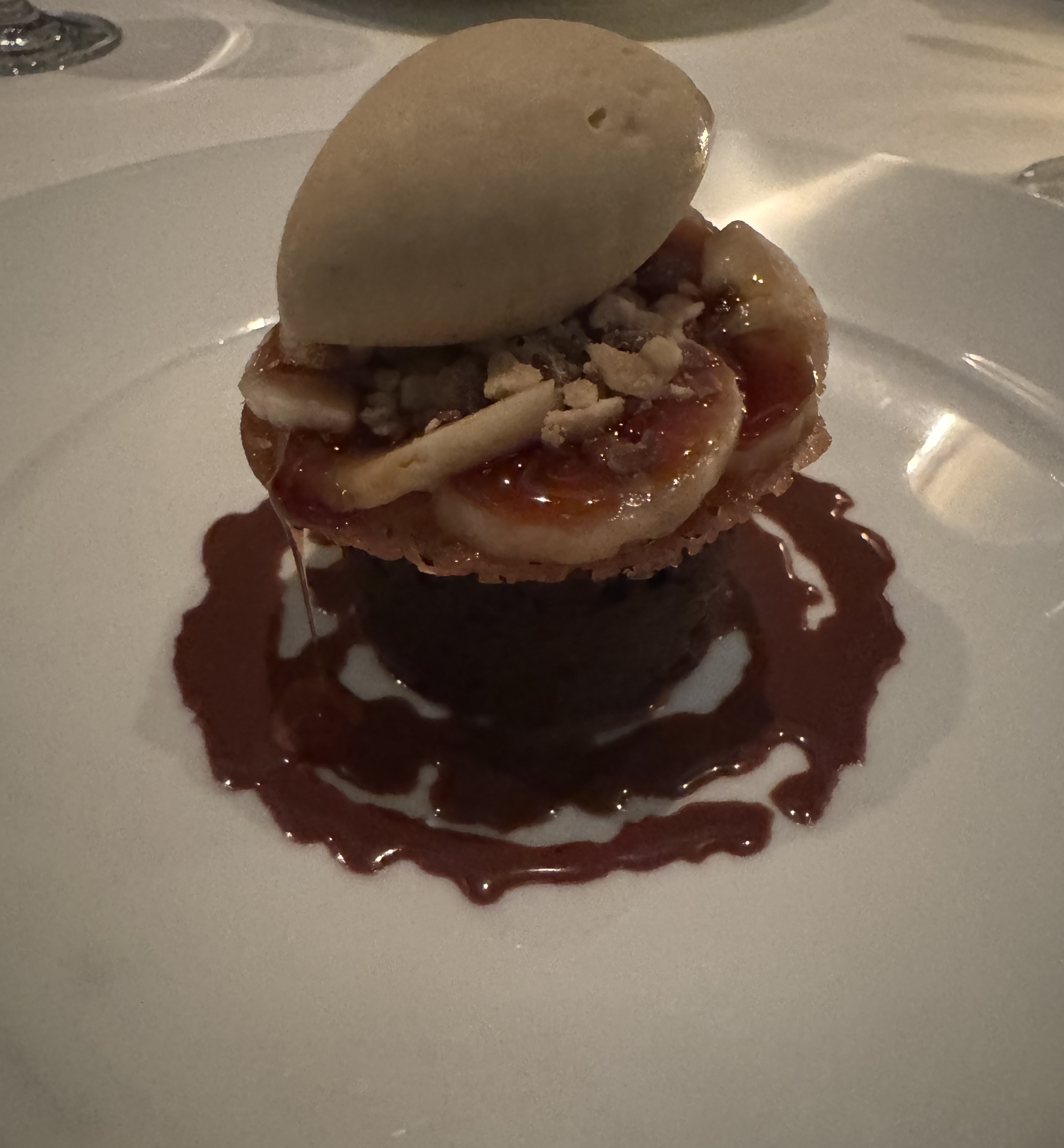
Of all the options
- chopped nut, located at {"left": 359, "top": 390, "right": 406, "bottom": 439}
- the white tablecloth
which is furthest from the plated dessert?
the white tablecloth

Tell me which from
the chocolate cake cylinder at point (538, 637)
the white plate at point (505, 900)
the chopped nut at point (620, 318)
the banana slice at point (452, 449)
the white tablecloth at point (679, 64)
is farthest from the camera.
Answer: the white tablecloth at point (679, 64)

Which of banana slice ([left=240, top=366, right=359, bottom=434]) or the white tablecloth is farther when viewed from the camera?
the white tablecloth

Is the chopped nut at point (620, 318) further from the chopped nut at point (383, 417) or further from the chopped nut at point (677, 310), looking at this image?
the chopped nut at point (383, 417)

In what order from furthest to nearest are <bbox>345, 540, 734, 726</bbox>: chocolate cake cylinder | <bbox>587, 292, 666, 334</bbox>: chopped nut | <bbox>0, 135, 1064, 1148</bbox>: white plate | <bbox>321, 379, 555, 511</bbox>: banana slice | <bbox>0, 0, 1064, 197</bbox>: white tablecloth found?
<bbox>0, 0, 1064, 197</bbox>: white tablecloth → <bbox>345, 540, 734, 726</bbox>: chocolate cake cylinder → <bbox>587, 292, 666, 334</bbox>: chopped nut → <bbox>321, 379, 555, 511</bbox>: banana slice → <bbox>0, 135, 1064, 1148</bbox>: white plate

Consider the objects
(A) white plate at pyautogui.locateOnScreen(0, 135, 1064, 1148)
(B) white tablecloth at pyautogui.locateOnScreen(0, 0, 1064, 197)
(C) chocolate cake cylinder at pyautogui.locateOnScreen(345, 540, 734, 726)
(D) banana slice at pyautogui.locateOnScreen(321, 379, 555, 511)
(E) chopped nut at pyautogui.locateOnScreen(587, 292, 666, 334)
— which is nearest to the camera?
(A) white plate at pyautogui.locateOnScreen(0, 135, 1064, 1148)

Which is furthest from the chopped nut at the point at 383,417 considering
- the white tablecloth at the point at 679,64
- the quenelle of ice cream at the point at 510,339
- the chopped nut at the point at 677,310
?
the white tablecloth at the point at 679,64

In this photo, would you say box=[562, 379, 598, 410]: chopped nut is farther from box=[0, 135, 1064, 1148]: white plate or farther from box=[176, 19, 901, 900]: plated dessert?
box=[0, 135, 1064, 1148]: white plate

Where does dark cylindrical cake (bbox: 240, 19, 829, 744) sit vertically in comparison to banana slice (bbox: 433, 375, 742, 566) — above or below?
above

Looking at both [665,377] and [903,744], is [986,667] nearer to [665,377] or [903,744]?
[903,744]
